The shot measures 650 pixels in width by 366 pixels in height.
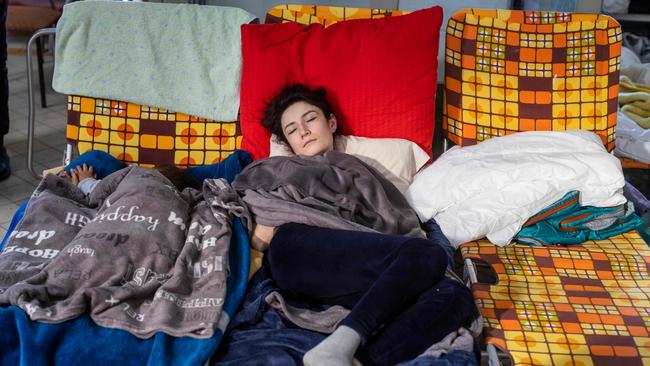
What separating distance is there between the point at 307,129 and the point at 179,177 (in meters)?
0.42

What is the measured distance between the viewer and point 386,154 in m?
2.46

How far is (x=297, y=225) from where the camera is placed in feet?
6.70

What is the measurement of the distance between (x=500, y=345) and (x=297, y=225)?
60cm

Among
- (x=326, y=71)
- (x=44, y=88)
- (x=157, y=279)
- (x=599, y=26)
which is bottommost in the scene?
(x=44, y=88)

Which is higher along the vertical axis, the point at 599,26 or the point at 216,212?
the point at 599,26

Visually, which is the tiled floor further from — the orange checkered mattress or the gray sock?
the orange checkered mattress

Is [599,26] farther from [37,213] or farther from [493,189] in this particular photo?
[37,213]

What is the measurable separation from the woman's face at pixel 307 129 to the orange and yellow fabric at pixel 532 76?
1.70 feet

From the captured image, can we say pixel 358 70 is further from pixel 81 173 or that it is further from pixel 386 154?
pixel 81 173

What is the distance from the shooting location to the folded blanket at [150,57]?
2590mm

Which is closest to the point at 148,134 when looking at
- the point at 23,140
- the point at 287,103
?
the point at 287,103

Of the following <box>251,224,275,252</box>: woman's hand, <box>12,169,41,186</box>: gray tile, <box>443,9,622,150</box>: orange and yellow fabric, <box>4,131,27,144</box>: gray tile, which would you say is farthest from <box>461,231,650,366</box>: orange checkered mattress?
<box>4,131,27,144</box>: gray tile

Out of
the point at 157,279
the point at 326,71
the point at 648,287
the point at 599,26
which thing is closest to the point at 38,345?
the point at 157,279

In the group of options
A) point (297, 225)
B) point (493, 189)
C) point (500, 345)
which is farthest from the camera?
point (493, 189)
